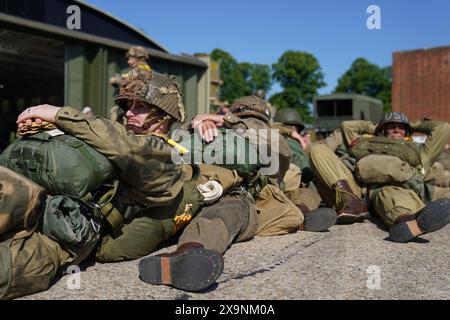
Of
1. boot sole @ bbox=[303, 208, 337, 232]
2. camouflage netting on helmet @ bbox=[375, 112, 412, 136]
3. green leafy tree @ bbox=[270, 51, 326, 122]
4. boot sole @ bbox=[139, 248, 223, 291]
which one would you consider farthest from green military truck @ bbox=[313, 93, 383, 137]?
green leafy tree @ bbox=[270, 51, 326, 122]

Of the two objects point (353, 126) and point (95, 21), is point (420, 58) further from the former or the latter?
point (353, 126)

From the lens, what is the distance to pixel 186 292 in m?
2.39

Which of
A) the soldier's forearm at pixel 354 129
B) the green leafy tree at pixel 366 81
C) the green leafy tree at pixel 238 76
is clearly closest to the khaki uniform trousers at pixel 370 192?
the soldier's forearm at pixel 354 129

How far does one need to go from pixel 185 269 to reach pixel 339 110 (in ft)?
58.1

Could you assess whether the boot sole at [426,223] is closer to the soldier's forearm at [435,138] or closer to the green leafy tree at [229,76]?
the soldier's forearm at [435,138]

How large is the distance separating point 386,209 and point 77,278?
8.72ft

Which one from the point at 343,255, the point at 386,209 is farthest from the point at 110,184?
the point at 386,209

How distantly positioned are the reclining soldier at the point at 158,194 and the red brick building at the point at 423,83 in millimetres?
30349

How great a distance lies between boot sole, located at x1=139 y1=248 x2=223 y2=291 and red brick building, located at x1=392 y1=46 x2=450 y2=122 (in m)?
31.2

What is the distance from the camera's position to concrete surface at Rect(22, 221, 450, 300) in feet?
7.82

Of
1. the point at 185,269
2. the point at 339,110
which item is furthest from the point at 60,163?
the point at 339,110
